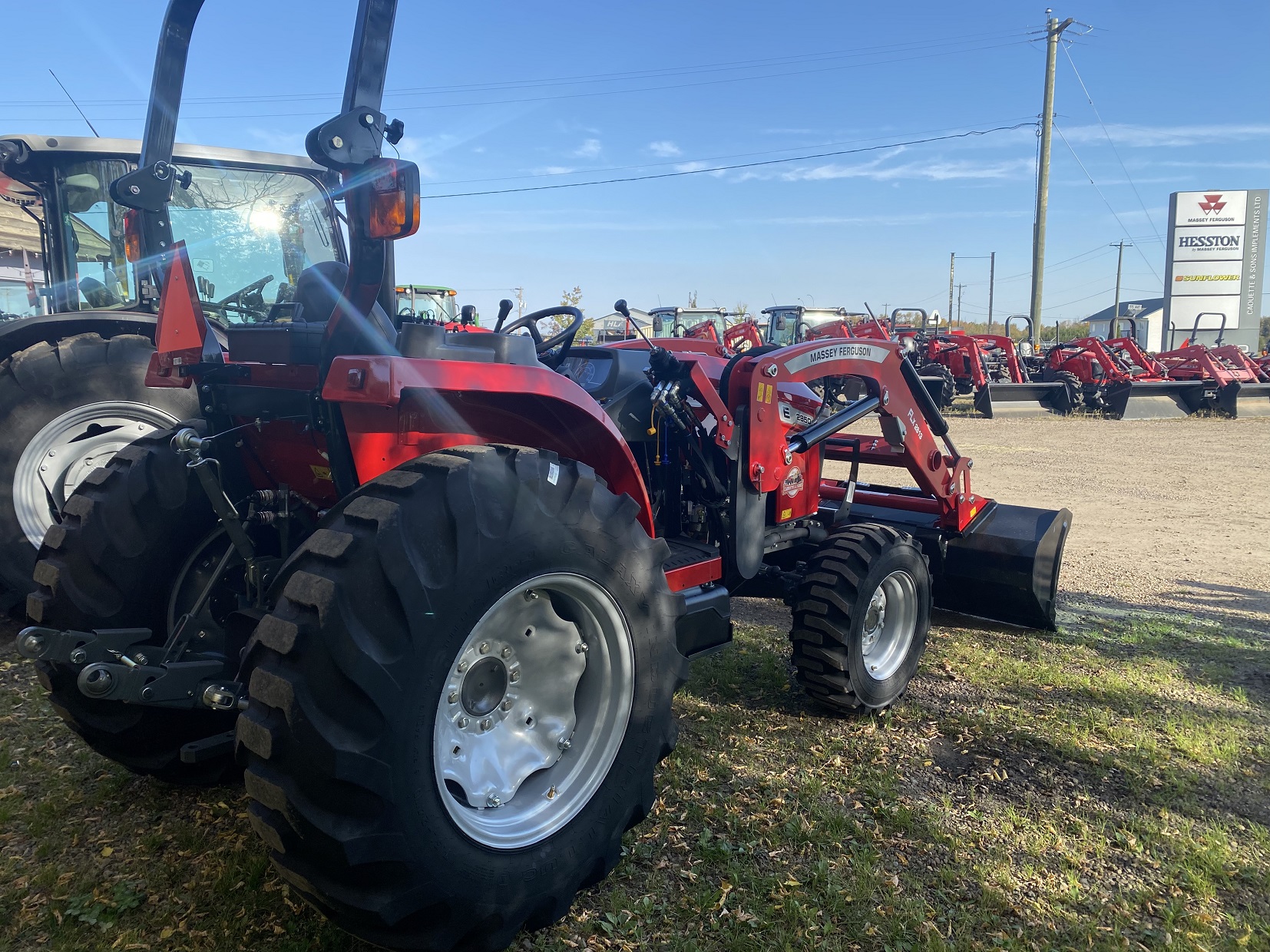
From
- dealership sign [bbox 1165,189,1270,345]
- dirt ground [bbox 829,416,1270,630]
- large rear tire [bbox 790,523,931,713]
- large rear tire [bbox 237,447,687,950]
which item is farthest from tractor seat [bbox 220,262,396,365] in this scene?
dealership sign [bbox 1165,189,1270,345]

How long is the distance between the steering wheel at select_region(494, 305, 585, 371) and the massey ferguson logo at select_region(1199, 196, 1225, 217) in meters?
47.1

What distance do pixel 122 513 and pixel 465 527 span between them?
135cm

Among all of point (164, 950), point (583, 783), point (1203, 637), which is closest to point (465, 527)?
point (583, 783)

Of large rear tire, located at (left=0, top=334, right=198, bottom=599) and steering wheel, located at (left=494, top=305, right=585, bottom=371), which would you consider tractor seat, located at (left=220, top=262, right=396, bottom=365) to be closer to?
steering wheel, located at (left=494, top=305, right=585, bottom=371)

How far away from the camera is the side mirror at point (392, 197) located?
1.98 m

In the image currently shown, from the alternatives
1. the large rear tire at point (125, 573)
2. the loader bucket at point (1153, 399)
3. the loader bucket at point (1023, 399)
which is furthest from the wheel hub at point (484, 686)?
the loader bucket at point (1153, 399)

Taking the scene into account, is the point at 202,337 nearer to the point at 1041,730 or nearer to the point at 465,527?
the point at 465,527

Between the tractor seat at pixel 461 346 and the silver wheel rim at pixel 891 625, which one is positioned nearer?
the tractor seat at pixel 461 346

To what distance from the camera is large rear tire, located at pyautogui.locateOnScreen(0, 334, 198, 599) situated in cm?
448

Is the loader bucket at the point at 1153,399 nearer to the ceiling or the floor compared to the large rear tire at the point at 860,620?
nearer to the ceiling

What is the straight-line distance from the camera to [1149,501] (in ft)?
28.2

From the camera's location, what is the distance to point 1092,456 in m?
11.6

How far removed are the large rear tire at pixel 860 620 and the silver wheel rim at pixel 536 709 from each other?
138cm

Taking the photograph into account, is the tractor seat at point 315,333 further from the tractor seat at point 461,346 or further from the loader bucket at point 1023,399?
the loader bucket at point 1023,399
